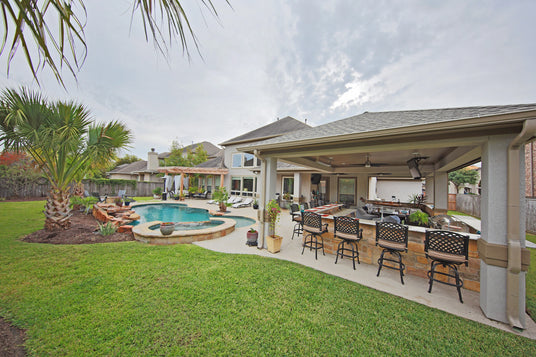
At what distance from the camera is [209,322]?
2.41 meters

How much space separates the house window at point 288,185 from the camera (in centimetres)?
1454

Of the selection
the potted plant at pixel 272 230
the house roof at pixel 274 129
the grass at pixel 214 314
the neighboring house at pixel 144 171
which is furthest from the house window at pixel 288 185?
the neighboring house at pixel 144 171

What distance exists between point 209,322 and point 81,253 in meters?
4.46

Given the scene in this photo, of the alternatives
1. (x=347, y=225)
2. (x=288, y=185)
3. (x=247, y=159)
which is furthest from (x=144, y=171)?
(x=347, y=225)

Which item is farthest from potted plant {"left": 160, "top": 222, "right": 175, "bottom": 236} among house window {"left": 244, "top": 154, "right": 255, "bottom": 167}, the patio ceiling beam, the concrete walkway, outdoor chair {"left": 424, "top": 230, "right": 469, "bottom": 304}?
house window {"left": 244, "top": 154, "right": 255, "bottom": 167}

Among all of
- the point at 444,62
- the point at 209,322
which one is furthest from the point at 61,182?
the point at 444,62

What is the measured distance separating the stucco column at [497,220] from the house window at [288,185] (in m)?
11.7

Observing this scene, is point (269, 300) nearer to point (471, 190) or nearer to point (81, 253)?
point (81, 253)

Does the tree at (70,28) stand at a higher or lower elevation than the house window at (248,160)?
lower

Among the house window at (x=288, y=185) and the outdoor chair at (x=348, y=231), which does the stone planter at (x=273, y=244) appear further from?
the house window at (x=288, y=185)

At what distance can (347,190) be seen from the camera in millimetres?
13367

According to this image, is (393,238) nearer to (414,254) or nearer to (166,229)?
(414,254)

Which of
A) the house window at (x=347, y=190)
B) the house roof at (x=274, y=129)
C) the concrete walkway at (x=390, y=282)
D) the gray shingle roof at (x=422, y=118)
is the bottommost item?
the concrete walkway at (x=390, y=282)

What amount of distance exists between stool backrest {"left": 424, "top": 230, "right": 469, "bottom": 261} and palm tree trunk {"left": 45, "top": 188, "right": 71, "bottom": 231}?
10.3 metres
